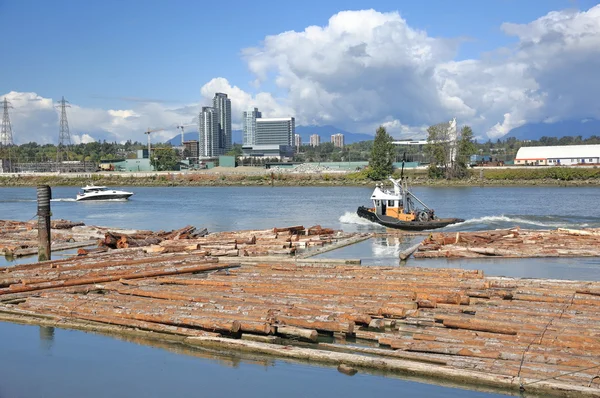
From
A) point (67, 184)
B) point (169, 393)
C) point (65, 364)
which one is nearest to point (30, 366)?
point (65, 364)

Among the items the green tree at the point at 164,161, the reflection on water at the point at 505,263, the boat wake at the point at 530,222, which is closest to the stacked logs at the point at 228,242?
the reflection on water at the point at 505,263

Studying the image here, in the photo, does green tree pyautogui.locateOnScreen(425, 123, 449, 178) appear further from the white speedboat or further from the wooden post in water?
the wooden post in water

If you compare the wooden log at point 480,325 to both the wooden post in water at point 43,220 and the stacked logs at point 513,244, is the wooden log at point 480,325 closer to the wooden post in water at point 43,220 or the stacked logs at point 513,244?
the stacked logs at point 513,244

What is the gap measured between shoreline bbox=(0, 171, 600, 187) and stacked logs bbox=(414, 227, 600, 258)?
7520 centimetres

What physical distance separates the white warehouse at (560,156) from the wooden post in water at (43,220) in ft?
381

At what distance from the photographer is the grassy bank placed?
334 ft

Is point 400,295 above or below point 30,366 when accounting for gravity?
above

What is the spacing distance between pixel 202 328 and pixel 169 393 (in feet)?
5.91

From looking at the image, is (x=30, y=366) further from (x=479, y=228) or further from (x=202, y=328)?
(x=479, y=228)

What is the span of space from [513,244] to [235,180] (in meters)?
102

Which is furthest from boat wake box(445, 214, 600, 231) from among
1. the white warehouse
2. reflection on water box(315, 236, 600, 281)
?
the white warehouse

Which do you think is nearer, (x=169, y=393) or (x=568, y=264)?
(x=169, y=393)

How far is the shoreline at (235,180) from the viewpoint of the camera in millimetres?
102119

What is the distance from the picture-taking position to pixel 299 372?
10.6m
